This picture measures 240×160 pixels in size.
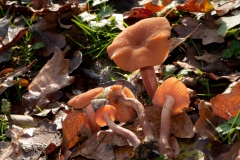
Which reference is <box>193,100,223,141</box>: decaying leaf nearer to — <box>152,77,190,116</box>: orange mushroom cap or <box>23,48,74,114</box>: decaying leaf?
<box>152,77,190,116</box>: orange mushroom cap

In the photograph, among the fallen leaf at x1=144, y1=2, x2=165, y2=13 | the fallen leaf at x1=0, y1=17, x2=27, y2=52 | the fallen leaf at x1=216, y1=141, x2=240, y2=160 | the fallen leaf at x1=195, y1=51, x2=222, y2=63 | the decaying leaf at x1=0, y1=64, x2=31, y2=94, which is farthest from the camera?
the fallen leaf at x1=0, y1=17, x2=27, y2=52

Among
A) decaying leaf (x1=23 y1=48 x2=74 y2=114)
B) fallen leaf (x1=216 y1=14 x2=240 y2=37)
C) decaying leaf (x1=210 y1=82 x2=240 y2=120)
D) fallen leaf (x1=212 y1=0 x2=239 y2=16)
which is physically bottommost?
decaying leaf (x1=23 y1=48 x2=74 y2=114)

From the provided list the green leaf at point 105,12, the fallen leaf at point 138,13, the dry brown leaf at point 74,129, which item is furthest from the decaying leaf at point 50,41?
the dry brown leaf at point 74,129

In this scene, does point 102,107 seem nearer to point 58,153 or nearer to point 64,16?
point 58,153

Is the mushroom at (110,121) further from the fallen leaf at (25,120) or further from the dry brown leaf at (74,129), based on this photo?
the fallen leaf at (25,120)

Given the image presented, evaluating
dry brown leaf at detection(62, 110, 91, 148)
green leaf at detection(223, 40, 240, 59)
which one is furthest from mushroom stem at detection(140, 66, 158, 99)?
green leaf at detection(223, 40, 240, 59)

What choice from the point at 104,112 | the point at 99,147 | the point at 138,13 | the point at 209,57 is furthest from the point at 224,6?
the point at 99,147
